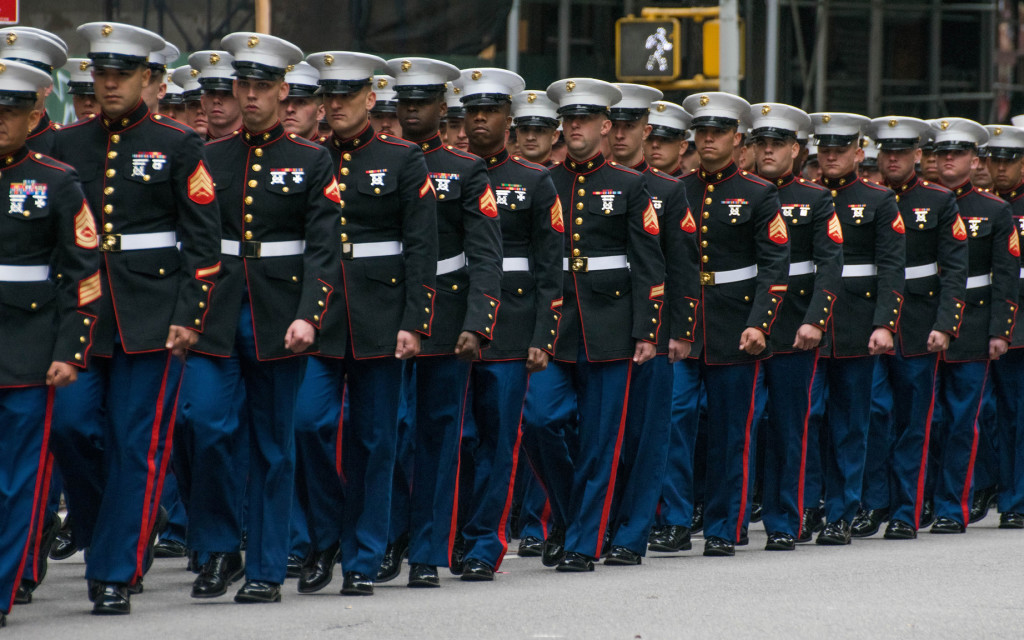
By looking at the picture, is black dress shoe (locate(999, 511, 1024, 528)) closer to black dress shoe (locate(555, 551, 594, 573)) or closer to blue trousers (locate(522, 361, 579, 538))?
blue trousers (locate(522, 361, 579, 538))

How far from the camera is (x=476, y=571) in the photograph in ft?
27.7

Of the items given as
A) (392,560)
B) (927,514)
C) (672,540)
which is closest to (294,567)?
(392,560)

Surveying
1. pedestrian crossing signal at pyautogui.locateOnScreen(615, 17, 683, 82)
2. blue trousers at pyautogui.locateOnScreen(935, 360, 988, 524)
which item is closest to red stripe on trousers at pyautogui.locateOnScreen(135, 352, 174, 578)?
blue trousers at pyautogui.locateOnScreen(935, 360, 988, 524)

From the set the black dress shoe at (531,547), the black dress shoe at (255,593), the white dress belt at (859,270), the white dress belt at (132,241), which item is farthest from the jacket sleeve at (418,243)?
the white dress belt at (859,270)

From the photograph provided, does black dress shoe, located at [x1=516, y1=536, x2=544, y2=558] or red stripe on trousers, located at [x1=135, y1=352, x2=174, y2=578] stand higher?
red stripe on trousers, located at [x1=135, y1=352, x2=174, y2=578]

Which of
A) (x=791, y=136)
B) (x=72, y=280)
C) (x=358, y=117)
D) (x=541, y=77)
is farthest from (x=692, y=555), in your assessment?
(x=541, y=77)

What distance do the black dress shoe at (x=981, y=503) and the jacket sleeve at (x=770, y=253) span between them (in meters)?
2.96

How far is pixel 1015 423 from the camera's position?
476 inches

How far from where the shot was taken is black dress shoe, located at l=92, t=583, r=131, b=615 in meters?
7.17

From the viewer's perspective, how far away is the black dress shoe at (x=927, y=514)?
11.5 m

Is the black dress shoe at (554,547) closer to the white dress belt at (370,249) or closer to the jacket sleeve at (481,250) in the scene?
the jacket sleeve at (481,250)

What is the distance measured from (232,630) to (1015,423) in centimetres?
671

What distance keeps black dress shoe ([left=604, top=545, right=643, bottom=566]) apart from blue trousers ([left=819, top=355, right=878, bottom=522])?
Answer: 1872mm

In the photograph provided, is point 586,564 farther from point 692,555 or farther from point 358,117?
point 358,117
